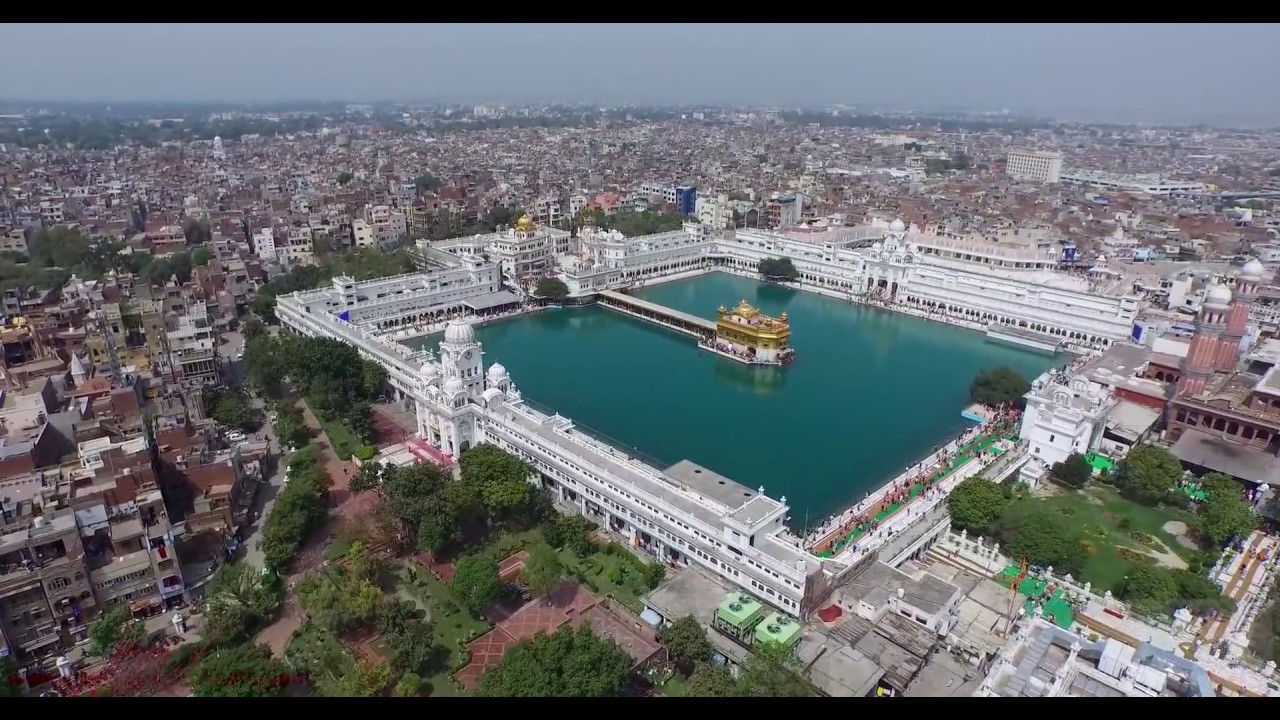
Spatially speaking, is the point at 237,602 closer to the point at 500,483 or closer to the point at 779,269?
the point at 500,483

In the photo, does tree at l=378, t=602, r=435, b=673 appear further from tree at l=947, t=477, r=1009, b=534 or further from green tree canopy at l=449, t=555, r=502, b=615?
tree at l=947, t=477, r=1009, b=534

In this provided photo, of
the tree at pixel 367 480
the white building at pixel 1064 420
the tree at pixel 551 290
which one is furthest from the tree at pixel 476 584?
the tree at pixel 551 290

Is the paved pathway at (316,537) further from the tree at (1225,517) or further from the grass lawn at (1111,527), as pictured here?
the tree at (1225,517)

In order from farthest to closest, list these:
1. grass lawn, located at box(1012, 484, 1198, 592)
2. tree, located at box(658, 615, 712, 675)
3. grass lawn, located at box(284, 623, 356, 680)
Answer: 1. grass lawn, located at box(1012, 484, 1198, 592)
2. tree, located at box(658, 615, 712, 675)
3. grass lawn, located at box(284, 623, 356, 680)

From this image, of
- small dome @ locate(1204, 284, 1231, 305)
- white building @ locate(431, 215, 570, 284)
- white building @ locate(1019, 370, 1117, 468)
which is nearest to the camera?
white building @ locate(1019, 370, 1117, 468)

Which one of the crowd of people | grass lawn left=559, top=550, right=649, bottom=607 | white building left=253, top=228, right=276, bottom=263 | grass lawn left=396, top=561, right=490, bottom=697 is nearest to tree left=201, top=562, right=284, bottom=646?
grass lawn left=396, top=561, right=490, bottom=697

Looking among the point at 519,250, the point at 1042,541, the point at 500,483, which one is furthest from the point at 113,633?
the point at 519,250
